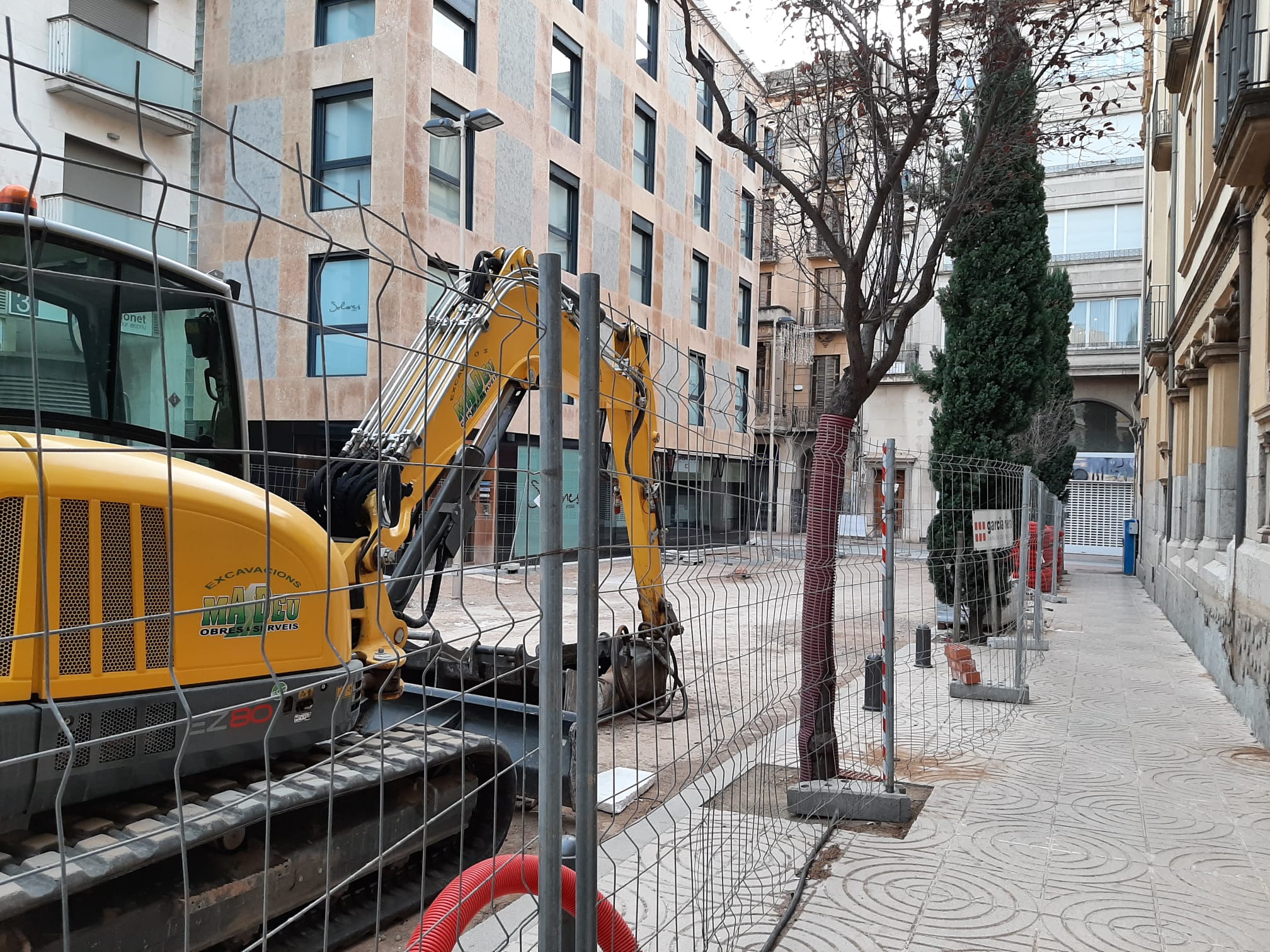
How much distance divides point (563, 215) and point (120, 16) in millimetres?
8925

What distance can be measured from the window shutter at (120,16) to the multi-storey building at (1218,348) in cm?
1629

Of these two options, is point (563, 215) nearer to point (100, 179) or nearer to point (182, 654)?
point (100, 179)

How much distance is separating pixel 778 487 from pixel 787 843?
186 cm

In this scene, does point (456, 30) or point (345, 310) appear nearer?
point (345, 310)

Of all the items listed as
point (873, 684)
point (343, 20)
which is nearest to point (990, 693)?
point (873, 684)

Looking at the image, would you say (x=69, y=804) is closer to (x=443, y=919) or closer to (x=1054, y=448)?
(x=443, y=919)

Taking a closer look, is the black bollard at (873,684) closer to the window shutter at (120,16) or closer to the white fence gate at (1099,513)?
the window shutter at (120,16)

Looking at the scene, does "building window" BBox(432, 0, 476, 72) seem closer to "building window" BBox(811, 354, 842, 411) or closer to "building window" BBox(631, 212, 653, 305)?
"building window" BBox(631, 212, 653, 305)

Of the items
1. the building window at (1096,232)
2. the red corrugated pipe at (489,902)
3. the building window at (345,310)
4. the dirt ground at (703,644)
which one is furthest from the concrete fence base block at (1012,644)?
the building window at (1096,232)

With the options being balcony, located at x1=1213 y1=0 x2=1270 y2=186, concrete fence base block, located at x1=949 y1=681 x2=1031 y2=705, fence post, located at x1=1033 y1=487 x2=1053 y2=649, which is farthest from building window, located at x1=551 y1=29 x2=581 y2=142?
concrete fence base block, located at x1=949 y1=681 x2=1031 y2=705

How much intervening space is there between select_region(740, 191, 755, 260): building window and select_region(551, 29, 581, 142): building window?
10.9 meters

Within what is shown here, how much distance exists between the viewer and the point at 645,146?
25578 mm

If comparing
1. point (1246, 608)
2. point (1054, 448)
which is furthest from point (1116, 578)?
point (1246, 608)

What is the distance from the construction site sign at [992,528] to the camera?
8.48 meters
